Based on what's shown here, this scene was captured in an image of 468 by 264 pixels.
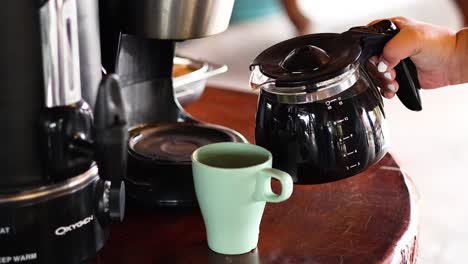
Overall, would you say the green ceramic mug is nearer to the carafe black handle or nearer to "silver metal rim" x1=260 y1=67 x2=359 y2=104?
"silver metal rim" x1=260 y1=67 x2=359 y2=104

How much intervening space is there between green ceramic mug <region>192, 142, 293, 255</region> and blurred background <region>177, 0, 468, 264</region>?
0.41 m

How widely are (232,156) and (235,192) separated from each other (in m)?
0.07

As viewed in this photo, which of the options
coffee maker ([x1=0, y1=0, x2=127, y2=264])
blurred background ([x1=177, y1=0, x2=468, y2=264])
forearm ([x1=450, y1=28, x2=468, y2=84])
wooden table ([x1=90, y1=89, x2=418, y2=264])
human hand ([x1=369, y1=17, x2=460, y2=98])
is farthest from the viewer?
blurred background ([x1=177, y1=0, x2=468, y2=264])

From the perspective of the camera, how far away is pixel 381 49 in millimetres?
757

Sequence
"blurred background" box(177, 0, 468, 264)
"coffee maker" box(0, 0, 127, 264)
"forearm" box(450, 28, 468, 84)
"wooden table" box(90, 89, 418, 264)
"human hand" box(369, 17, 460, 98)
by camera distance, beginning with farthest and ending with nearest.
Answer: "blurred background" box(177, 0, 468, 264), "forearm" box(450, 28, 468, 84), "human hand" box(369, 17, 460, 98), "wooden table" box(90, 89, 418, 264), "coffee maker" box(0, 0, 127, 264)

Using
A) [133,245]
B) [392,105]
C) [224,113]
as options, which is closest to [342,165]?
[133,245]

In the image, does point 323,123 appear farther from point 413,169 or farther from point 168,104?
point 413,169

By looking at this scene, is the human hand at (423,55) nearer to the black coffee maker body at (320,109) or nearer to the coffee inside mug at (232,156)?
the black coffee maker body at (320,109)

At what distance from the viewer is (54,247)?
23.3 inches

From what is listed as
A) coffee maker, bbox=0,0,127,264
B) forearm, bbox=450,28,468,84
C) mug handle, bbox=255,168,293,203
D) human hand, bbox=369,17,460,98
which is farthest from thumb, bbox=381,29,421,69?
coffee maker, bbox=0,0,127,264

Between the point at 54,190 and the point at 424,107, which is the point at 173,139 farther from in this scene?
the point at 424,107

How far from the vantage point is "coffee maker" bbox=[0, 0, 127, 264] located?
0.54 m

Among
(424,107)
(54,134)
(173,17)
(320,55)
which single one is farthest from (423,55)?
(424,107)

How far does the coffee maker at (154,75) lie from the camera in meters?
0.72
